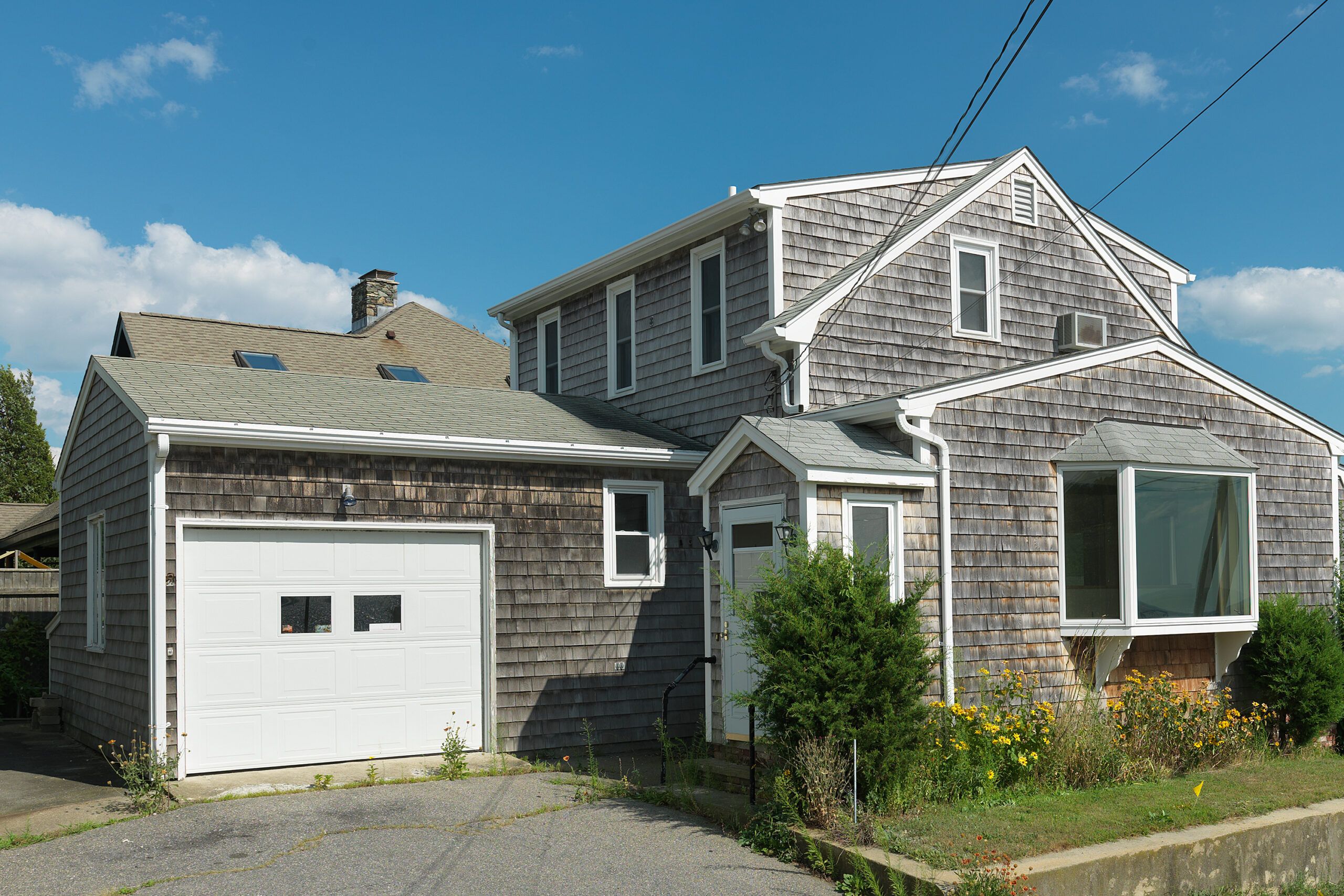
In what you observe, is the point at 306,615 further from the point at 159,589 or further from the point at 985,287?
the point at 985,287

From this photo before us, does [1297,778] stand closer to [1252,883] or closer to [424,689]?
[1252,883]

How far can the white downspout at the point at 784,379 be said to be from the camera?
12570 mm

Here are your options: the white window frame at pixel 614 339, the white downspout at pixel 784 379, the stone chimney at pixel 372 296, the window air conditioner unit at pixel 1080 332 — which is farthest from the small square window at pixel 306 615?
the stone chimney at pixel 372 296

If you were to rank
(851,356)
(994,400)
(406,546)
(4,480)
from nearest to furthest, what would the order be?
(994,400), (406,546), (851,356), (4,480)

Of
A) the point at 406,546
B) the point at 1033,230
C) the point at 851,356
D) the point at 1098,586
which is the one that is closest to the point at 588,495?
the point at 406,546

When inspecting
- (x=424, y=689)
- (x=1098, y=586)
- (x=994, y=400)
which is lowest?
(x=424, y=689)

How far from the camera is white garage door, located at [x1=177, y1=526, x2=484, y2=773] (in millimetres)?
10805

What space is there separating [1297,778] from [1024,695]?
8.14 feet

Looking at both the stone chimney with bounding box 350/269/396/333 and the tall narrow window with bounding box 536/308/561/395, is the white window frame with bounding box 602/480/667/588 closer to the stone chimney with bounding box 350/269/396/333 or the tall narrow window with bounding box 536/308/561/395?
the tall narrow window with bounding box 536/308/561/395

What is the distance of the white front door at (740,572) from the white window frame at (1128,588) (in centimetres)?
311

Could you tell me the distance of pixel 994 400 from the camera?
11.3m

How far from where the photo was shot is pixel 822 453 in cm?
1023

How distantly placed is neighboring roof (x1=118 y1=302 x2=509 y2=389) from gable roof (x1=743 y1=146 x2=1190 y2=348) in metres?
8.46

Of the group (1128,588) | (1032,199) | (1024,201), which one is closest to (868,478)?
(1128,588)
